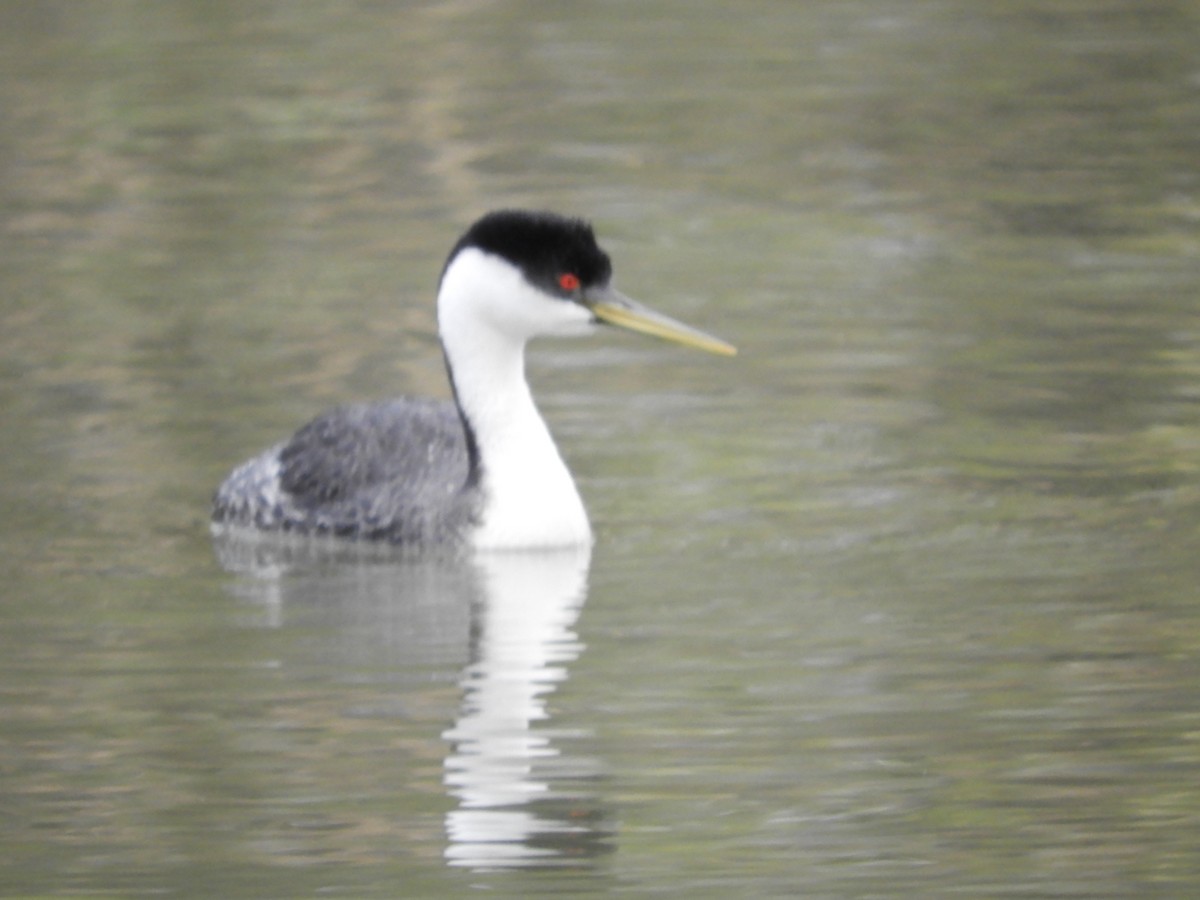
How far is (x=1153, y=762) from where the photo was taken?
27.5 ft

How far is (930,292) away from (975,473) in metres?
3.12

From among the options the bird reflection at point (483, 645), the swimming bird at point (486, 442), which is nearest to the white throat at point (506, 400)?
the swimming bird at point (486, 442)

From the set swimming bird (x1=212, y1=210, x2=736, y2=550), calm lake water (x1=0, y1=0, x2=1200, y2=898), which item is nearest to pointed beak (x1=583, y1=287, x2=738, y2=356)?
swimming bird (x1=212, y1=210, x2=736, y2=550)

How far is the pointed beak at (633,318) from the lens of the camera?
11031 millimetres

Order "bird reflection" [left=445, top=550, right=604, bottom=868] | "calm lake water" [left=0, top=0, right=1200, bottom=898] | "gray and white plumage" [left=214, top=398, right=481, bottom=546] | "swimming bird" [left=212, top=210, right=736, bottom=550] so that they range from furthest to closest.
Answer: "gray and white plumage" [left=214, top=398, right=481, bottom=546], "swimming bird" [left=212, top=210, right=736, bottom=550], "calm lake water" [left=0, top=0, right=1200, bottom=898], "bird reflection" [left=445, top=550, right=604, bottom=868]

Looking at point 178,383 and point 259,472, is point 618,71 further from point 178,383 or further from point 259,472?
point 259,472

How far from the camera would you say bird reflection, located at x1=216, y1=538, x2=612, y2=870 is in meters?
7.96

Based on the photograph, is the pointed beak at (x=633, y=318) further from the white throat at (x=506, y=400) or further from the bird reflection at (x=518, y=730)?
the bird reflection at (x=518, y=730)

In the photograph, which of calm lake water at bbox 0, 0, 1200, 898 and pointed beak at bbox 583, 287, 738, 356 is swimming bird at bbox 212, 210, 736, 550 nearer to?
pointed beak at bbox 583, 287, 738, 356

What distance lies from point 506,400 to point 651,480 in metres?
1.10

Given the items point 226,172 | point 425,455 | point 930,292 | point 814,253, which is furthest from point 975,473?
point 226,172

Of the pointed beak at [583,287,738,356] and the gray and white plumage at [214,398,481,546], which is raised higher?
the pointed beak at [583,287,738,356]

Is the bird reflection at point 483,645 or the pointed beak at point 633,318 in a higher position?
the pointed beak at point 633,318

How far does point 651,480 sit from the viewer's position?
1206 centimetres
